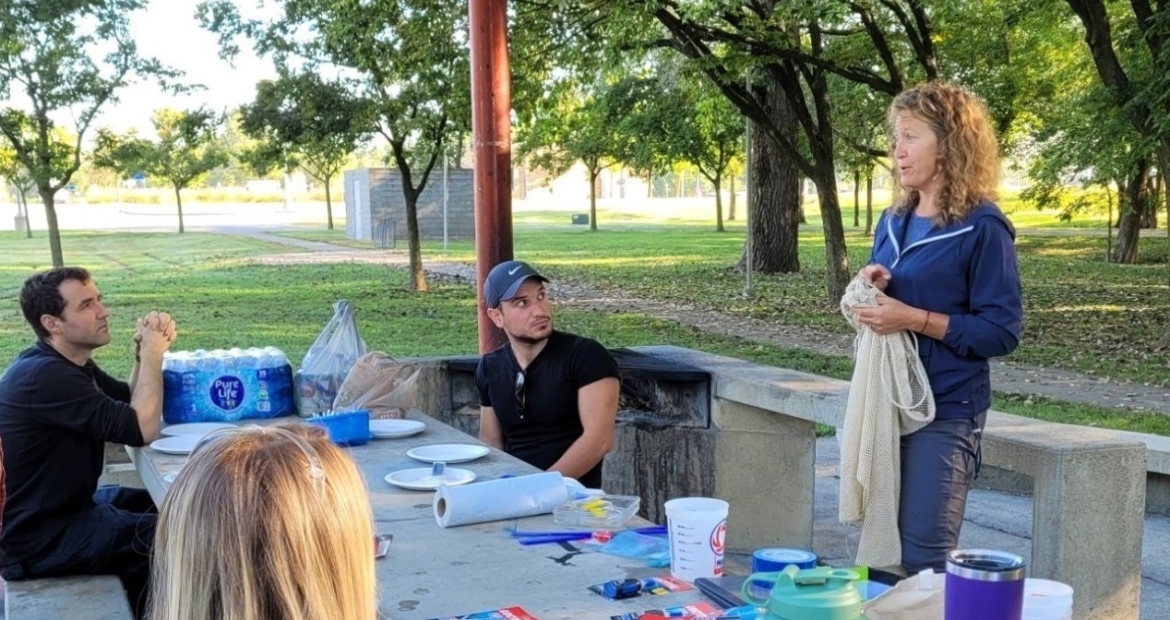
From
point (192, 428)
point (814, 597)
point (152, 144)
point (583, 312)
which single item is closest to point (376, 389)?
point (192, 428)

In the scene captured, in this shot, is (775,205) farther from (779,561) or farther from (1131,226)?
(779,561)

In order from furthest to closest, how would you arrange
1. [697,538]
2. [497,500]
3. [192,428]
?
[192,428] < [497,500] < [697,538]

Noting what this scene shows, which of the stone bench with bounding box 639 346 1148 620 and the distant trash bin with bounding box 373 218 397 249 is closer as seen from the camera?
the stone bench with bounding box 639 346 1148 620

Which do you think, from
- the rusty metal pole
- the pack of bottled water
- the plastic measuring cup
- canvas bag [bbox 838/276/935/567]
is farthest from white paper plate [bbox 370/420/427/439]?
the plastic measuring cup

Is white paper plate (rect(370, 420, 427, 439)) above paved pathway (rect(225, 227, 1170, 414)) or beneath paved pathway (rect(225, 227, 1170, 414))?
above

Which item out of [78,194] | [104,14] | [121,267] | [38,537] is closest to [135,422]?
[38,537]

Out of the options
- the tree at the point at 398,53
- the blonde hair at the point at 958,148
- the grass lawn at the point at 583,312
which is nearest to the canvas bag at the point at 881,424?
the blonde hair at the point at 958,148

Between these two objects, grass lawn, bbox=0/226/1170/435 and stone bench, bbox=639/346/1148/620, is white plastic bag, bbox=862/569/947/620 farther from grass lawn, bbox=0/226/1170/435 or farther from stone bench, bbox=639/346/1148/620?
grass lawn, bbox=0/226/1170/435

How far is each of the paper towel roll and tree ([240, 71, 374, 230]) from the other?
1352 cm

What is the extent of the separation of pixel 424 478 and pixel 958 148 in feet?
5.99

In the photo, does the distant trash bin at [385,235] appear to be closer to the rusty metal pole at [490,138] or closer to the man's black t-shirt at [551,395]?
the rusty metal pole at [490,138]

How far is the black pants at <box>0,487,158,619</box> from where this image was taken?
380 cm

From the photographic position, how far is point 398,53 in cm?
1333

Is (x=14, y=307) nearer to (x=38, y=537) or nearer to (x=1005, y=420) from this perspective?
(x=38, y=537)
